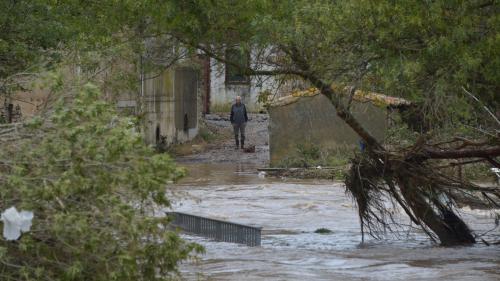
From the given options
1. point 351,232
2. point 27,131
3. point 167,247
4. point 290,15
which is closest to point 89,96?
point 27,131

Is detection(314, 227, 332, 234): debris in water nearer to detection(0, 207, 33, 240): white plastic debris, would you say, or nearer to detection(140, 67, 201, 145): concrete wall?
detection(0, 207, 33, 240): white plastic debris

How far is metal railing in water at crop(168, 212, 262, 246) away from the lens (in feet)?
55.4

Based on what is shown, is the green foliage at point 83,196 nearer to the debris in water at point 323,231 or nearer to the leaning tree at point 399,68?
the leaning tree at point 399,68

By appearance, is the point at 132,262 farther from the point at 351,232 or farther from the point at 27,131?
the point at 351,232

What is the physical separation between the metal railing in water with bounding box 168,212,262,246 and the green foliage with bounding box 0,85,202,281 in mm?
7966

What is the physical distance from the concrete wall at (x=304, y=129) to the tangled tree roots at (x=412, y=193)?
49.4ft

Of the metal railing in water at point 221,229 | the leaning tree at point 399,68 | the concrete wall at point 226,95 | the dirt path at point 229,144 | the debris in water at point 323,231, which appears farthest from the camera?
the concrete wall at point 226,95

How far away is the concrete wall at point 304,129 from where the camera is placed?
32.2 metres

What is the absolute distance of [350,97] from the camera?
15.0 metres

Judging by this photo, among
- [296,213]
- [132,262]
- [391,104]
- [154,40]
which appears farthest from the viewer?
[296,213]

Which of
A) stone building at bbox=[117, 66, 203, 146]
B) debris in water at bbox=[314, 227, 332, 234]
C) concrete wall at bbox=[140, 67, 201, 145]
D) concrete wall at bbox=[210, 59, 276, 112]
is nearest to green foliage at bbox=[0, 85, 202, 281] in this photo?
debris in water at bbox=[314, 227, 332, 234]

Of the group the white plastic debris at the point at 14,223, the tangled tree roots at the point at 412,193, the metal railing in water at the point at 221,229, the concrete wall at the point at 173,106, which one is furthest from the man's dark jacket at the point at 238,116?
the white plastic debris at the point at 14,223

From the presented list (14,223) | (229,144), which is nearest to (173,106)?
(229,144)

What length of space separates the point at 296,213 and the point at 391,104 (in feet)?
10.1
